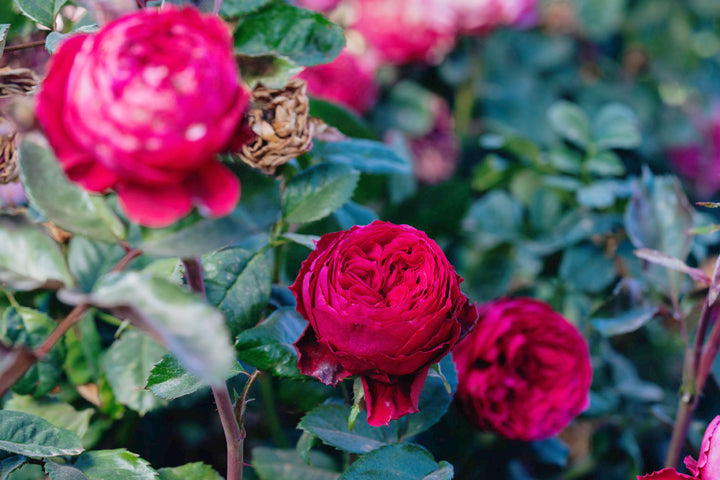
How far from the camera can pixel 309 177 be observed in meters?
0.46

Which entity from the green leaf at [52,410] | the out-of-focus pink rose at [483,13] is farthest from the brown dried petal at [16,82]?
the out-of-focus pink rose at [483,13]

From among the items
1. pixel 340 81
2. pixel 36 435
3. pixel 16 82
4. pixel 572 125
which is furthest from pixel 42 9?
pixel 572 125

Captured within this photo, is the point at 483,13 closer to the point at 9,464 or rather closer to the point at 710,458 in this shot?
the point at 710,458

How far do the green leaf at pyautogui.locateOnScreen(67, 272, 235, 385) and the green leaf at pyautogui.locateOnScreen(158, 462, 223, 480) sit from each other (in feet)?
0.81

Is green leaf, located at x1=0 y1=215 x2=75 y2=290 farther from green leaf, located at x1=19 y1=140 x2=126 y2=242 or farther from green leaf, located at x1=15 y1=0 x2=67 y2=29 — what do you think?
green leaf, located at x1=15 y1=0 x2=67 y2=29

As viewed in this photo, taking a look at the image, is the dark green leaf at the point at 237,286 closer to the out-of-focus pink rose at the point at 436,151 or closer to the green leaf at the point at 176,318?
the green leaf at the point at 176,318

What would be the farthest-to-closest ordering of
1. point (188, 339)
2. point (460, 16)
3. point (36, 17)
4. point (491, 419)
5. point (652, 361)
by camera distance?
point (460, 16) → point (652, 361) → point (491, 419) → point (36, 17) → point (188, 339)

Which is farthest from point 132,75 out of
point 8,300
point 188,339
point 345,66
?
point 345,66

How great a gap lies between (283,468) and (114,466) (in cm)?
15

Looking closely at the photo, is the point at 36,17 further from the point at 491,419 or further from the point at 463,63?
the point at 463,63

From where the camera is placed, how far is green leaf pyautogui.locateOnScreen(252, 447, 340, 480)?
530mm

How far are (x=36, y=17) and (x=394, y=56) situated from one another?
0.68 m

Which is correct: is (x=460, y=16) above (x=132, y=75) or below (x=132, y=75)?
below

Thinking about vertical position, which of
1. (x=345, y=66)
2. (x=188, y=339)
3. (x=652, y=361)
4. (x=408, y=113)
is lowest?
(x=652, y=361)
